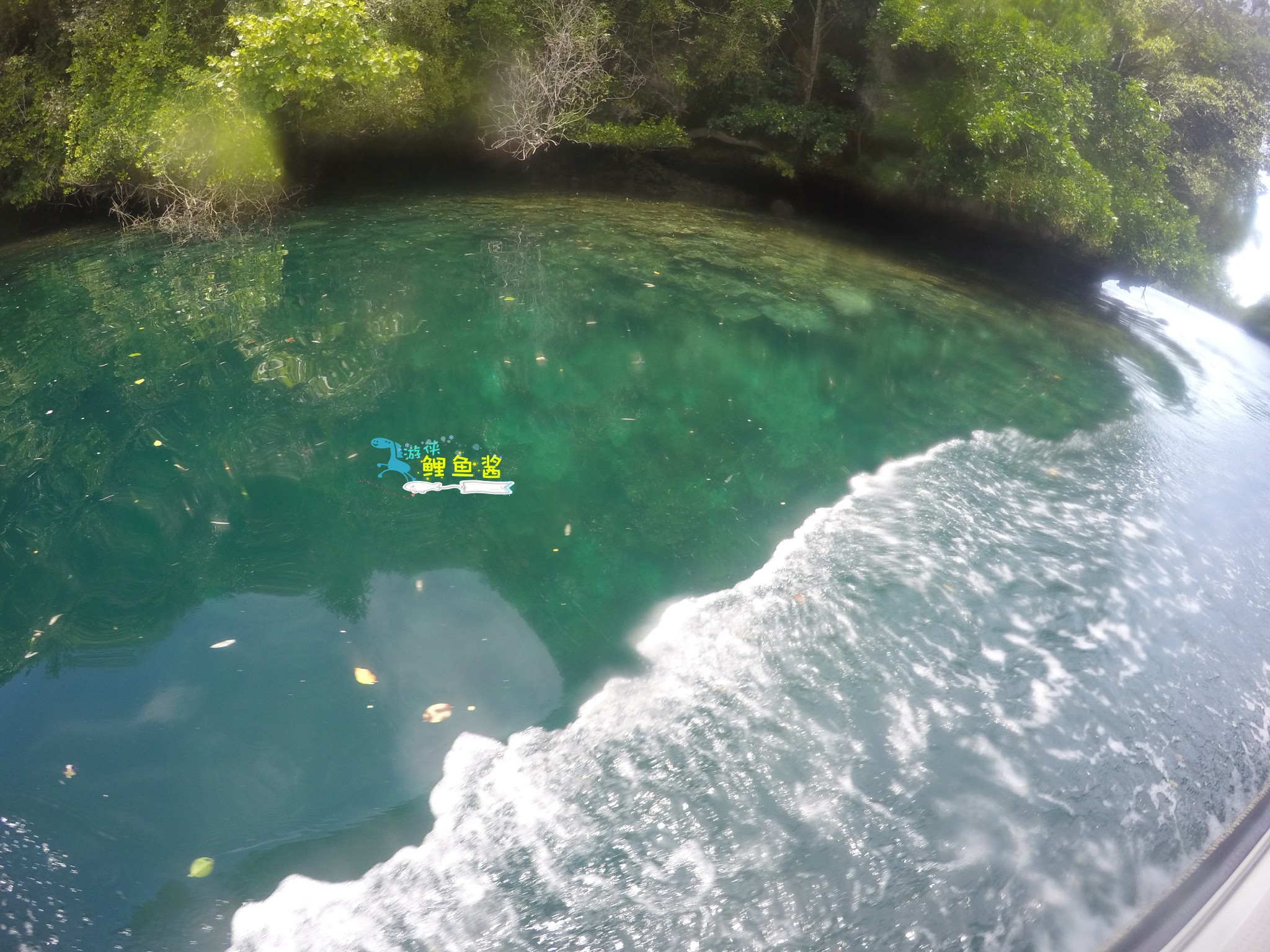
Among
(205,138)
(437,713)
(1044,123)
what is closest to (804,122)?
(1044,123)

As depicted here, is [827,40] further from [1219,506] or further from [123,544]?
[123,544]

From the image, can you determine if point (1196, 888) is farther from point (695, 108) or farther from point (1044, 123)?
point (695, 108)

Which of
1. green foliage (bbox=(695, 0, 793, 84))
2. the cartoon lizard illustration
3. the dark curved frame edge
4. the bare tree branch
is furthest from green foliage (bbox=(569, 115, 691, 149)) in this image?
the dark curved frame edge

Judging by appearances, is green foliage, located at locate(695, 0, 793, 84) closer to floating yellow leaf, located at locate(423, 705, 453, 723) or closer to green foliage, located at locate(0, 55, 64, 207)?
green foliage, located at locate(0, 55, 64, 207)

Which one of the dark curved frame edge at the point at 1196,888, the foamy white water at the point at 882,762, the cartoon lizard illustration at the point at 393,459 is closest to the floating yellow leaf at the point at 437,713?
the foamy white water at the point at 882,762

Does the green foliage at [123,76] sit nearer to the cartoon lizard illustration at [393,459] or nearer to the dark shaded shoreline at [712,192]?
the dark shaded shoreline at [712,192]

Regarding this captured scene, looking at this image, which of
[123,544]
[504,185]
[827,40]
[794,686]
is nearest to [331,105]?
[504,185]

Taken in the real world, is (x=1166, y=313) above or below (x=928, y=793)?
above
